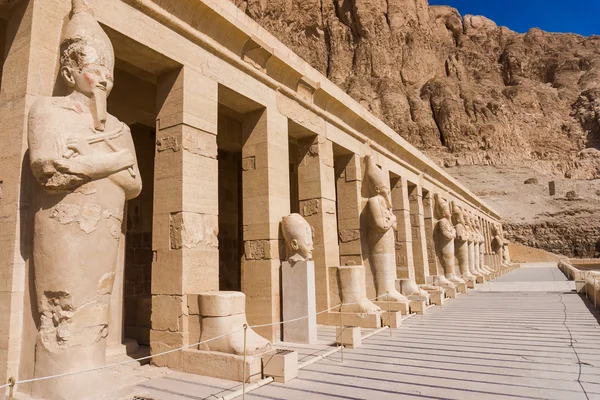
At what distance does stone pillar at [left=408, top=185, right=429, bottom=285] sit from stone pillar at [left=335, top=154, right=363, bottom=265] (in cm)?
416

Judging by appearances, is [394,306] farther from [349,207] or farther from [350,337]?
[350,337]

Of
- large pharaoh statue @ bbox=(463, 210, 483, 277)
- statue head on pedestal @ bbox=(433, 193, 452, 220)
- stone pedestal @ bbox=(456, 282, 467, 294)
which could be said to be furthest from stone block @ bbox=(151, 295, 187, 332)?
large pharaoh statue @ bbox=(463, 210, 483, 277)

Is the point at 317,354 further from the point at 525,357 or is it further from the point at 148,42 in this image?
the point at 148,42

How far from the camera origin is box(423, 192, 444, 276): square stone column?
44.7 ft

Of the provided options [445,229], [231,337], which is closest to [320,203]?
[231,337]

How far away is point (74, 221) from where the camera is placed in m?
3.20

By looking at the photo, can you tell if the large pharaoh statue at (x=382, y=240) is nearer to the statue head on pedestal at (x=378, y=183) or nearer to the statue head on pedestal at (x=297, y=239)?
the statue head on pedestal at (x=378, y=183)

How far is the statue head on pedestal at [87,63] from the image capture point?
343 cm

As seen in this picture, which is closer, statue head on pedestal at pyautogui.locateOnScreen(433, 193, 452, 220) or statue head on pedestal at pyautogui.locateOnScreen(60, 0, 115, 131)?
statue head on pedestal at pyautogui.locateOnScreen(60, 0, 115, 131)

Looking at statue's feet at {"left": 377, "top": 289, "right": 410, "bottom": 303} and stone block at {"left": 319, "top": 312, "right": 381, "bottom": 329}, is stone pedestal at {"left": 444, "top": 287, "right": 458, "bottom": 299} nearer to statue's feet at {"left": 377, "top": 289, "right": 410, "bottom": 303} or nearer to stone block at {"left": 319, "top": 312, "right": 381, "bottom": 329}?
statue's feet at {"left": 377, "top": 289, "right": 410, "bottom": 303}

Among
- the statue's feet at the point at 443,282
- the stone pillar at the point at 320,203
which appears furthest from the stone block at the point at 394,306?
the statue's feet at the point at 443,282

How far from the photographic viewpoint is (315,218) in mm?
7535

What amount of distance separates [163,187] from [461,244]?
40.9 feet

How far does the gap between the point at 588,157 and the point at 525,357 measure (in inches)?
2220
